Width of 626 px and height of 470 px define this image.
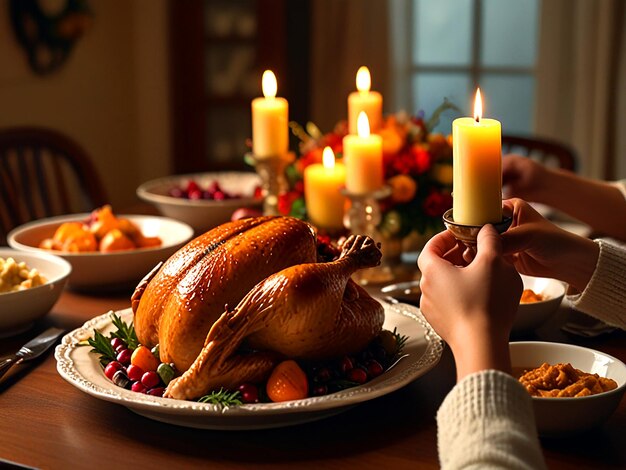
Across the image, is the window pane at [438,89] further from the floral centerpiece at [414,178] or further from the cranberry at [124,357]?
the cranberry at [124,357]

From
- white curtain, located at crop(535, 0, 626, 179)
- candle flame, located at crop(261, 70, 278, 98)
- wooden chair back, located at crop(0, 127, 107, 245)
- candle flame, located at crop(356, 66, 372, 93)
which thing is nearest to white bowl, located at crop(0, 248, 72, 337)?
candle flame, located at crop(261, 70, 278, 98)

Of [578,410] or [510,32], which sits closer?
[578,410]

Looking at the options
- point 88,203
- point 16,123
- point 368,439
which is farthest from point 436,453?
point 16,123

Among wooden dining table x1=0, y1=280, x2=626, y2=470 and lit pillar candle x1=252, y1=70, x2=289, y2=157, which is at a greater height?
lit pillar candle x1=252, y1=70, x2=289, y2=157

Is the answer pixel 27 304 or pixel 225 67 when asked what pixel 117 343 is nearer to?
pixel 27 304

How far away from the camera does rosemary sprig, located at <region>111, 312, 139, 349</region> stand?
124 cm

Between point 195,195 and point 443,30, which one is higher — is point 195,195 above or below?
below

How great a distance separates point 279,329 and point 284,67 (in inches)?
119

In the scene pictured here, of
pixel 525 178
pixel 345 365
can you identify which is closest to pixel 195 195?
pixel 525 178

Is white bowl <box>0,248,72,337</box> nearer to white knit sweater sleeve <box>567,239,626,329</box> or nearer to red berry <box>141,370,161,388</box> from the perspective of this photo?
red berry <box>141,370,161,388</box>

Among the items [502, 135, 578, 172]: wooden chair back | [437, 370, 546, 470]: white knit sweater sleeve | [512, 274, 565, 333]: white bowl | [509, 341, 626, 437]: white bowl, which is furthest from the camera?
[502, 135, 578, 172]: wooden chair back

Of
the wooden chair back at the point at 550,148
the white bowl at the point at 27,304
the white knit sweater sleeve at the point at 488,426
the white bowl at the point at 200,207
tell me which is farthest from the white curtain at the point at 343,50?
the white knit sweater sleeve at the point at 488,426

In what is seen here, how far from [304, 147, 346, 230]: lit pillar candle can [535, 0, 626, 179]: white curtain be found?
6.64 ft

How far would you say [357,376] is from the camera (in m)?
1.11
